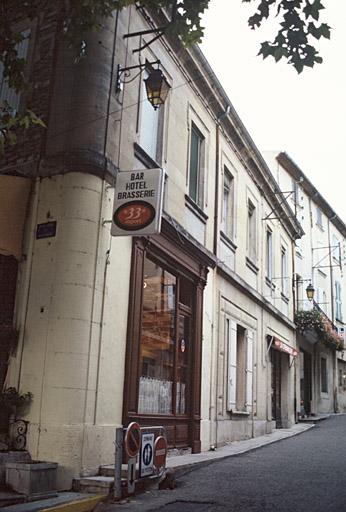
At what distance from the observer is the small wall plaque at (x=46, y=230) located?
26.0ft

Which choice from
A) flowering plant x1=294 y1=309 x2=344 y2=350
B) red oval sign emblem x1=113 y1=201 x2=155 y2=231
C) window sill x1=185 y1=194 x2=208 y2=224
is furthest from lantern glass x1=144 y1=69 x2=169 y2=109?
flowering plant x1=294 y1=309 x2=344 y2=350

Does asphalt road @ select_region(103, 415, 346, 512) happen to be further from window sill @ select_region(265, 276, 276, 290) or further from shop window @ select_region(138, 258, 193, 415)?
window sill @ select_region(265, 276, 276, 290)

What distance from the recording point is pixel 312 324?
842 inches

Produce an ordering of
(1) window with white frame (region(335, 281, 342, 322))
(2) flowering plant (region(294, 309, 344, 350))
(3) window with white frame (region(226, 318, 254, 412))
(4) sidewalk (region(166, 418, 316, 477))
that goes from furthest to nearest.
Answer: (1) window with white frame (region(335, 281, 342, 322)) < (2) flowering plant (region(294, 309, 344, 350)) < (3) window with white frame (region(226, 318, 254, 412)) < (4) sidewalk (region(166, 418, 316, 477))

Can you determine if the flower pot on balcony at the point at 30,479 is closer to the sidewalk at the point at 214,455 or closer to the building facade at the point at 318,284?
the sidewalk at the point at 214,455

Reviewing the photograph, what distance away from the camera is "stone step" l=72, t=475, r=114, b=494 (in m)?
6.87

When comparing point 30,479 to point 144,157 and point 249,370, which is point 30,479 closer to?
point 144,157

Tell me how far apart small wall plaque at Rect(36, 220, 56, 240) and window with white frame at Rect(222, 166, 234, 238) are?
271 inches

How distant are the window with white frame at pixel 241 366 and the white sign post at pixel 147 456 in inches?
251

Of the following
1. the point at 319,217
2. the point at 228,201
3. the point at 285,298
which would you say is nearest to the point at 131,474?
the point at 228,201

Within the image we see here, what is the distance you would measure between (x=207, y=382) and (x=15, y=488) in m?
5.86

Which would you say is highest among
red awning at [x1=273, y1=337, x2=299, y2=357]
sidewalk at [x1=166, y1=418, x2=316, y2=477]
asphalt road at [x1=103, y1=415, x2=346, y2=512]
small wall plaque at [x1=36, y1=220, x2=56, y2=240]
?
small wall plaque at [x1=36, y1=220, x2=56, y2=240]

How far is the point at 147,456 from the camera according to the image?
6996 mm

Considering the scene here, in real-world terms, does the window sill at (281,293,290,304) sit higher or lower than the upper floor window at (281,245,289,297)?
lower
